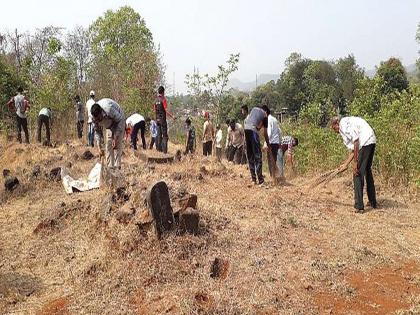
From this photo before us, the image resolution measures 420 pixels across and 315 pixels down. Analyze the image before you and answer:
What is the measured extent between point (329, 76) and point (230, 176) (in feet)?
92.2

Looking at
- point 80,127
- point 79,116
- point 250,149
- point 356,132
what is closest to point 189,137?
point 79,116

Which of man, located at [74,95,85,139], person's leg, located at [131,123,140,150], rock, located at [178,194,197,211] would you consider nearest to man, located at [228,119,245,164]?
person's leg, located at [131,123,140,150]

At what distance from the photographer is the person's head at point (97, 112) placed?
23.6 ft

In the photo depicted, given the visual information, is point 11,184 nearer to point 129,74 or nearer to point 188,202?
point 188,202

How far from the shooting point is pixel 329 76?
35.4 m

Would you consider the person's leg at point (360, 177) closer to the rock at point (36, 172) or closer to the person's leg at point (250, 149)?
the person's leg at point (250, 149)

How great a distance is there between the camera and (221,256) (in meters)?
5.00

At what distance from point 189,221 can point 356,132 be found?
10.0 ft

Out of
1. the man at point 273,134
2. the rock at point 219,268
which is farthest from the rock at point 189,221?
the man at point 273,134

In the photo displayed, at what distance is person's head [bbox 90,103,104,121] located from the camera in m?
7.18

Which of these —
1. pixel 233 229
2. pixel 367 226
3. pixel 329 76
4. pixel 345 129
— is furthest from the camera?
pixel 329 76

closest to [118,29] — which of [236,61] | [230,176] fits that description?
[236,61]

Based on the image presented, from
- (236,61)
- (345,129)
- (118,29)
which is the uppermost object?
Result: (118,29)

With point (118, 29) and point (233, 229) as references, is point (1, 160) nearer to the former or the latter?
point (233, 229)
